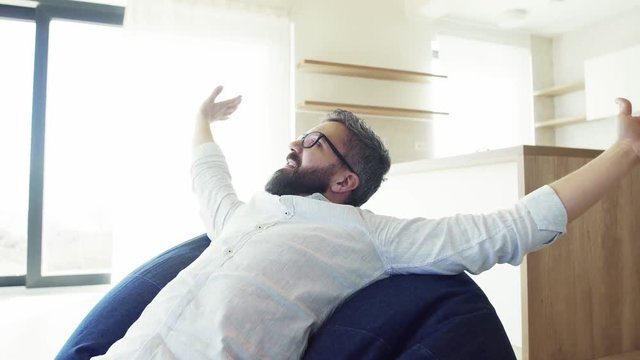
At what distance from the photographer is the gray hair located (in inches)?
52.2

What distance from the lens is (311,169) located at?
4.26 feet

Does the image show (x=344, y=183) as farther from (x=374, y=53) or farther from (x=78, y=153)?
(x=374, y=53)

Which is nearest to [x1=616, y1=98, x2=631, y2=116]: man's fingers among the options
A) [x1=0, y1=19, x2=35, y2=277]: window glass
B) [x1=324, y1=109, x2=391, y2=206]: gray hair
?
[x1=324, y1=109, x2=391, y2=206]: gray hair

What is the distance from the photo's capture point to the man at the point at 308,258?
0.92 meters


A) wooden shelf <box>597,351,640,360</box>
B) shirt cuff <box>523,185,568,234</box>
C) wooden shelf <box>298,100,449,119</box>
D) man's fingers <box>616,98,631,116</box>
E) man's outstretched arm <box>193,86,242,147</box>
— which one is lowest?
wooden shelf <box>597,351,640,360</box>

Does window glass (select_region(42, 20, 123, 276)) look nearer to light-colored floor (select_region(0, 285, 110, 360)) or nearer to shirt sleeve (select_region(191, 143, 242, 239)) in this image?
light-colored floor (select_region(0, 285, 110, 360))

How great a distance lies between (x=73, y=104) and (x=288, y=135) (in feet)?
4.66

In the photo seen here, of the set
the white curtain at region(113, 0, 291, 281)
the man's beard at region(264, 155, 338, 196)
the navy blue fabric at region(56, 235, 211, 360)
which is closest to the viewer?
the navy blue fabric at region(56, 235, 211, 360)

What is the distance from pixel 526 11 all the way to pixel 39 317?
13.4 feet

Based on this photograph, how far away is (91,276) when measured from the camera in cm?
338

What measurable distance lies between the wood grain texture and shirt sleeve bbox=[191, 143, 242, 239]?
87 cm

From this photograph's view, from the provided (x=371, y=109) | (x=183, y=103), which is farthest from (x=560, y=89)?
(x=183, y=103)

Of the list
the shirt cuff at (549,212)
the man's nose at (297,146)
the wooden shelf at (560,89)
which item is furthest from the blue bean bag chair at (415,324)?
the wooden shelf at (560,89)

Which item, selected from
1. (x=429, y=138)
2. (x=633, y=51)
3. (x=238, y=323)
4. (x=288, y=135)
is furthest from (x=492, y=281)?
(x=633, y=51)
